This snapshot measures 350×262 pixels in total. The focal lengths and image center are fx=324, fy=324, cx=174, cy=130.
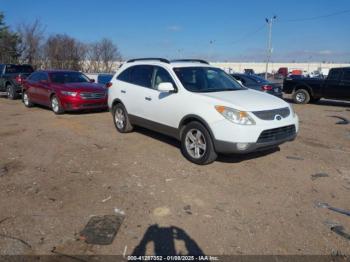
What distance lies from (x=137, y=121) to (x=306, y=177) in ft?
12.9

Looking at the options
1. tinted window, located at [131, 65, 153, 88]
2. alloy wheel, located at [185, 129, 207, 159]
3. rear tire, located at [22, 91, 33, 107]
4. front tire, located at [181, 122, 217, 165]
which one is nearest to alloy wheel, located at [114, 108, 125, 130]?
tinted window, located at [131, 65, 153, 88]

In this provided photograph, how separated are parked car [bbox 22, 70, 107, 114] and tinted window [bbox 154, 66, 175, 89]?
4.95m

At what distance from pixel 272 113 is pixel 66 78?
9037 mm

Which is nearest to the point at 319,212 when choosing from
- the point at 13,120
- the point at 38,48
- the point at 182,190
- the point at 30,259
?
the point at 182,190

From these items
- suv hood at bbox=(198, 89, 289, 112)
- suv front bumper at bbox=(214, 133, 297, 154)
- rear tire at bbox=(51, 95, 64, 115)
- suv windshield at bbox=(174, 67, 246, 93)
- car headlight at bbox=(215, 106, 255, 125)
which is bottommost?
rear tire at bbox=(51, 95, 64, 115)

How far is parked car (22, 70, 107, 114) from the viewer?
36.5 feet

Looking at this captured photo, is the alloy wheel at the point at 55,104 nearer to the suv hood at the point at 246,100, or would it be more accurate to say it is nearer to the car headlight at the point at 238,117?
the suv hood at the point at 246,100

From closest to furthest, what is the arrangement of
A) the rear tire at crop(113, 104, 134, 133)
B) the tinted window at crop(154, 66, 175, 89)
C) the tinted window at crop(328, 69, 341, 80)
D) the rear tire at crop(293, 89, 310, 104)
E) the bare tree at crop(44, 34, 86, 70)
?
the tinted window at crop(154, 66, 175, 89) < the rear tire at crop(113, 104, 134, 133) < the tinted window at crop(328, 69, 341, 80) < the rear tire at crop(293, 89, 310, 104) < the bare tree at crop(44, 34, 86, 70)

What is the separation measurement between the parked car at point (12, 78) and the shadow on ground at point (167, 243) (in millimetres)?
15211

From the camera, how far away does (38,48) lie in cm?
3631

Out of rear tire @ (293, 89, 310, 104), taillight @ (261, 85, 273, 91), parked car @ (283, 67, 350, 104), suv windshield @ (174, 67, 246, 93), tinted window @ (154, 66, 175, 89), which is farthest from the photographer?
rear tire @ (293, 89, 310, 104)

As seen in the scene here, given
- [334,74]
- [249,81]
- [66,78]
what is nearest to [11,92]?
[66,78]

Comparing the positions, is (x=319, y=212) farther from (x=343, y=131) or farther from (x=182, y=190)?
(x=343, y=131)

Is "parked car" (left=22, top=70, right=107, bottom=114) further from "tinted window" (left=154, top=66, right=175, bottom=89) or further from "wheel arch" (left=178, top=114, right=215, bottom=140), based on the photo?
"wheel arch" (left=178, top=114, right=215, bottom=140)
